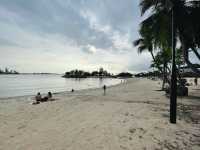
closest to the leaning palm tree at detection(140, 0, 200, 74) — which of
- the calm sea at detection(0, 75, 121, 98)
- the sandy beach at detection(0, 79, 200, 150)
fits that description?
the sandy beach at detection(0, 79, 200, 150)

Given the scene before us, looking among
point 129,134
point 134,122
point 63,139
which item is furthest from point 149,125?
point 63,139

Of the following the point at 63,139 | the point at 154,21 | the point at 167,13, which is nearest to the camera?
the point at 63,139

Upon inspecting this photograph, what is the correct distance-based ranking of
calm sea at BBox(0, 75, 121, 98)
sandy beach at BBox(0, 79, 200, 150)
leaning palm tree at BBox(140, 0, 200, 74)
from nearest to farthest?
sandy beach at BBox(0, 79, 200, 150), leaning palm tree at BBox(140, 0, 200, 74), calm sea at BBox(0, 75, 121, 98)

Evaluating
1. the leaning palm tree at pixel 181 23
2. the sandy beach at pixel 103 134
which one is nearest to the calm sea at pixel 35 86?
the sandy beach at pixel 103 134

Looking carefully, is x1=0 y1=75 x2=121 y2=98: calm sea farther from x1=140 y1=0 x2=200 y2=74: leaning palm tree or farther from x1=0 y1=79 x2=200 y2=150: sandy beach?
x1=140 y1=0 x2=200 y2=74: leaning palm tree

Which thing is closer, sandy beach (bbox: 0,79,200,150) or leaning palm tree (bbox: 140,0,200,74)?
sandy beach (bbox: 0,79,200,150)

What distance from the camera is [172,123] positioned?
25.4 ft

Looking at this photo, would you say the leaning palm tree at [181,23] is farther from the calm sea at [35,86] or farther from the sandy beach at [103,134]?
the calm sea at [35,86]

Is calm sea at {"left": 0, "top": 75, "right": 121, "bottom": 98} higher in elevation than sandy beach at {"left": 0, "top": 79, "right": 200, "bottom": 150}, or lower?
lower

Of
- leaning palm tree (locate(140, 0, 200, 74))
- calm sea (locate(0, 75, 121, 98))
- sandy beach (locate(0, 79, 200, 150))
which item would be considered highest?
leaning palm tree (locate(140, 0, 200, 74))

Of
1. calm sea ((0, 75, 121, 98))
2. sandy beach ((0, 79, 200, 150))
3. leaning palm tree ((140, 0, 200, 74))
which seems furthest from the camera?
calm sea ((0, 75, 121, 98))

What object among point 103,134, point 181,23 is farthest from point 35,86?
point 103,134

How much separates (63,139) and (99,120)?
270 cm

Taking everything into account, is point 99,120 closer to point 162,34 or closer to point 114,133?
point 114,133
